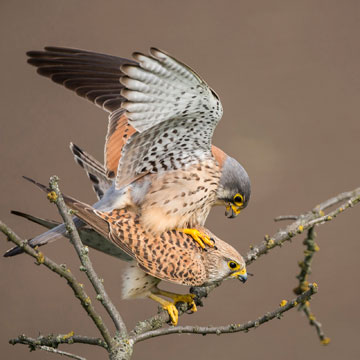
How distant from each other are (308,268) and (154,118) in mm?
950

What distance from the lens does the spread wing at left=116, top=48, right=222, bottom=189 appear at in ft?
6.01

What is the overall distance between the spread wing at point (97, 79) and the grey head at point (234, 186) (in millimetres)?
387

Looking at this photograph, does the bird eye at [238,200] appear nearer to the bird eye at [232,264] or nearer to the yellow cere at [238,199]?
the yellow cere at [238,199]

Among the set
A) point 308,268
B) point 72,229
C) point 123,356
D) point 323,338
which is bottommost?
point 123,356

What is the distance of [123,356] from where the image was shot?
161cm

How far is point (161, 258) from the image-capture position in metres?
2.13

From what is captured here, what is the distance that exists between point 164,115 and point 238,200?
21.4 inches

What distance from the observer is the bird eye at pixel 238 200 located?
234 cm

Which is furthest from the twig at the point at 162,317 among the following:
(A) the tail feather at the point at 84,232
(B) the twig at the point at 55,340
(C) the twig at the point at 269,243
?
(A) the tail feather at the point at 84,232

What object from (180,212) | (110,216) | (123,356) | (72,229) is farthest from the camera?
(180,212)

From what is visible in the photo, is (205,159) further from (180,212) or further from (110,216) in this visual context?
(110,216)

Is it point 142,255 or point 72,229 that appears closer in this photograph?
point 72,229

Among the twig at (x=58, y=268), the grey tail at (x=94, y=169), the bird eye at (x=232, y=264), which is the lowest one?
the twig at (x=58, y=268)

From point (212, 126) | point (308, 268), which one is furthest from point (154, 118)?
point (308, 268)
